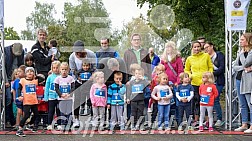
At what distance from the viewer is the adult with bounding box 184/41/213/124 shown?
7805 mm

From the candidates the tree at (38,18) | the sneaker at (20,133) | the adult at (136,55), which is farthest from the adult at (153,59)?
the tree at (38,18)

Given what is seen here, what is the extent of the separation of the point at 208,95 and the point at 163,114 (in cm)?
88

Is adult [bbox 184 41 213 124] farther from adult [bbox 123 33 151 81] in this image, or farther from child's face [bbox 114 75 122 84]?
child's face [bbox 114 75 122 84]

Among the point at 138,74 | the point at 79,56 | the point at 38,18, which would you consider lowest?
the point at 138,74

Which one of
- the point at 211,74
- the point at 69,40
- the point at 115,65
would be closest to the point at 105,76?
the point at 115,65

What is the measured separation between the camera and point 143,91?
7.62 metres

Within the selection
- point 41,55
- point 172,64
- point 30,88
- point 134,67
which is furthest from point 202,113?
point 41,55

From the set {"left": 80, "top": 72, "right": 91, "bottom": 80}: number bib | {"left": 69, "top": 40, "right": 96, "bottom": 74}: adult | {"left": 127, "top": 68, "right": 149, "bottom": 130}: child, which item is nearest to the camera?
{"left": 127, "top": 68, "right": 149, "bottom": 130}: child

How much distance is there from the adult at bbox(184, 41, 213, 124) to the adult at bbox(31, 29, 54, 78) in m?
2.71

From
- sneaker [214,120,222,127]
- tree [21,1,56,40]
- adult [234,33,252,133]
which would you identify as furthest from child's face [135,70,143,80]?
tree [21,1,56,40]

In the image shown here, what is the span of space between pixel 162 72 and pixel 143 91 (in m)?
0.50

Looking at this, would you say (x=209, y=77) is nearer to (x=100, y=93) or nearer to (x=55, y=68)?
(x=100, y=93)

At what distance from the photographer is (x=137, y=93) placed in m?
7.54

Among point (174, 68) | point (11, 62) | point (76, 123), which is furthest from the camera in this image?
point (11, 62)
